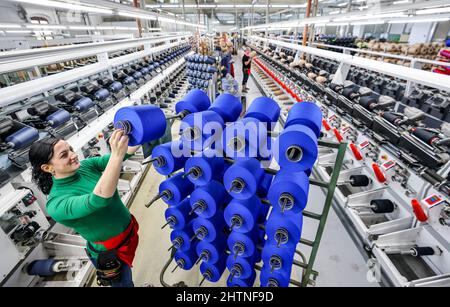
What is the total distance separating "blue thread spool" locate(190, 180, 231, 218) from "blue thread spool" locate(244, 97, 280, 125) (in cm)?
75

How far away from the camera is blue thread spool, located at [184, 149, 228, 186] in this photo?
182 cm

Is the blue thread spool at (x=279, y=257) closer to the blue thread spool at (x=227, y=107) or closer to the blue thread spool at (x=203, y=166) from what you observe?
the blue thread spool at (x=203, y=166)

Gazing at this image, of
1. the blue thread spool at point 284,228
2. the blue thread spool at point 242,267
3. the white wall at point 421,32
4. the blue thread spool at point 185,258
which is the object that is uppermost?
the white wall at point 421,32

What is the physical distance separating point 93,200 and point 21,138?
6.76 ft

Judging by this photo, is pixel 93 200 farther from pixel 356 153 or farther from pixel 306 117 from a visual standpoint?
pixel 356 153

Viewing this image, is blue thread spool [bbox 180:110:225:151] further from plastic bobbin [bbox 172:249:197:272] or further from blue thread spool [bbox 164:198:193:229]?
plastic bobbin [bbox 172:249:197:272]

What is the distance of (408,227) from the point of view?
2729 mm

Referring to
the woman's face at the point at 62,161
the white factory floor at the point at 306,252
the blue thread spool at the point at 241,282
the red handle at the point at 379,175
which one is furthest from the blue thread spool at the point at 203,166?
the red handle at the point at 379,175

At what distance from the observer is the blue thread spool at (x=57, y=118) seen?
122 inches

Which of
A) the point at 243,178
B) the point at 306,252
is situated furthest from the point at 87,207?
Answer: the point at 306,252

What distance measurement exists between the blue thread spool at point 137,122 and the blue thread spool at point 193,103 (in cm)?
59

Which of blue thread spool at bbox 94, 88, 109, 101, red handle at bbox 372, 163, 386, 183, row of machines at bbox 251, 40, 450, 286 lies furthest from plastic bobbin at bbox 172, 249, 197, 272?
blue thread spool at bbox 94, 88, 109, 101

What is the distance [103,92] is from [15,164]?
7.76 ft
